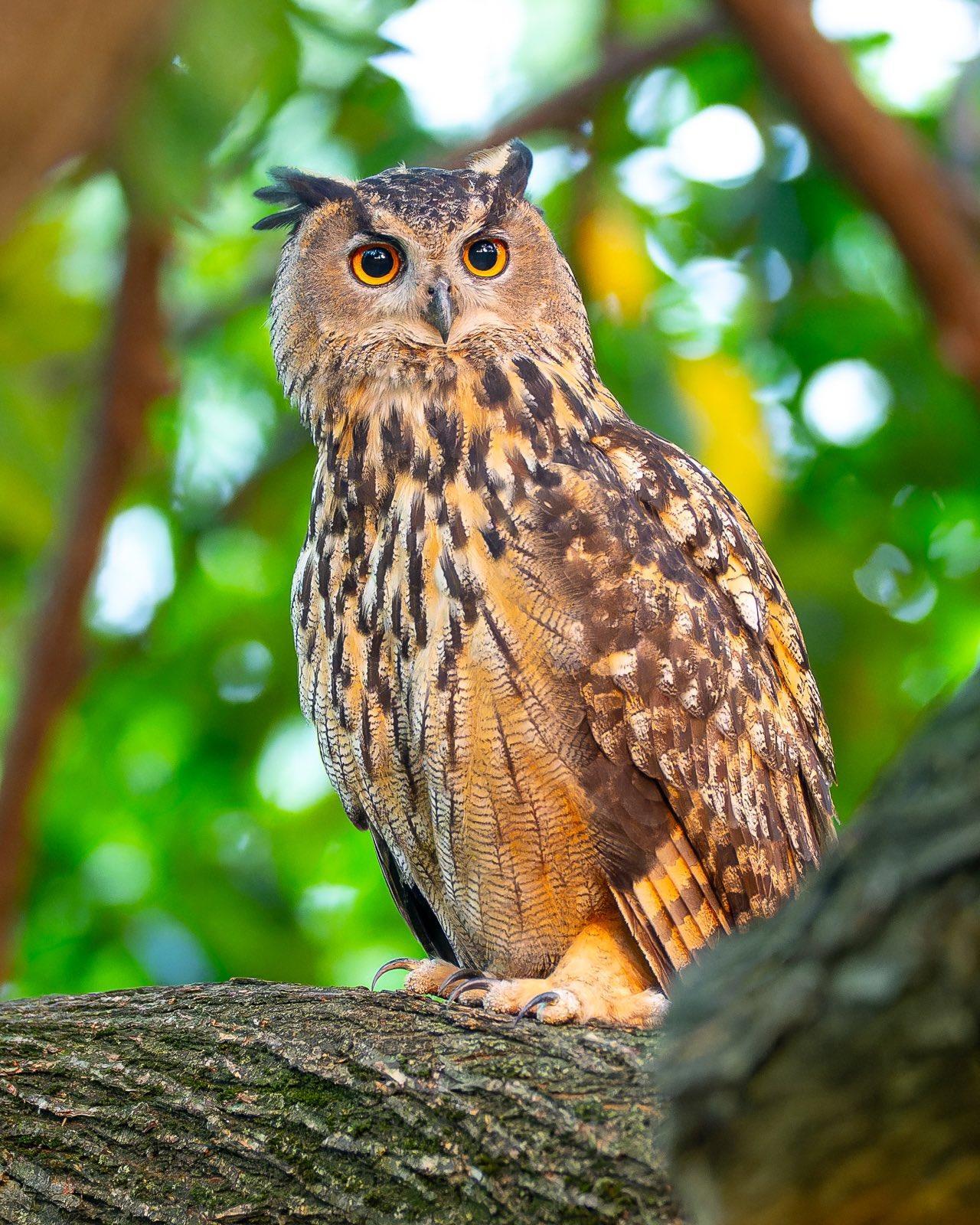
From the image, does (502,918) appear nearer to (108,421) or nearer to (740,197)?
(108,421)

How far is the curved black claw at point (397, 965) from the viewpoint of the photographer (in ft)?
8.03

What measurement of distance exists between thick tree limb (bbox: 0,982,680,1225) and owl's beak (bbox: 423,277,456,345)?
1.29 m

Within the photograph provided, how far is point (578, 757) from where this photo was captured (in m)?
2.21

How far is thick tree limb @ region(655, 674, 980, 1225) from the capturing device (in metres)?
0.58

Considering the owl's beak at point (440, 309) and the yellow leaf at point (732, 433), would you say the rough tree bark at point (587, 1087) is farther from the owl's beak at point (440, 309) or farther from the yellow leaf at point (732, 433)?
the yellow leaf at point (732, 433)

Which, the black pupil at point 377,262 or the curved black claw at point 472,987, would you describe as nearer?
the curved black claw at point 472,987

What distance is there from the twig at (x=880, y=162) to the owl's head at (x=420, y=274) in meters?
0.60

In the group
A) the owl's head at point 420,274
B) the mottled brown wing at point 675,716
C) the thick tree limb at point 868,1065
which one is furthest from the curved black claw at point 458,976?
the thick tree limb at point 868,1065

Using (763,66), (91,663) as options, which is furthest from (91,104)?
(91,663)

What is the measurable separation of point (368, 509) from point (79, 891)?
2033 millimetres

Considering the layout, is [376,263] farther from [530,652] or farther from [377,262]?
[530,652]

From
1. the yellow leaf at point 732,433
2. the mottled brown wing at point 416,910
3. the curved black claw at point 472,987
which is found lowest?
the curved black claw at point 472,987

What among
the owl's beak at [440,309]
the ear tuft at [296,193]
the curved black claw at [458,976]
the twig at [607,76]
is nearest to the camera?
the curved black claw at [458,976]

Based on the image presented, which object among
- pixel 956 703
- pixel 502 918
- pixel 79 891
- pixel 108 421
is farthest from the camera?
→ pixel 79 891
